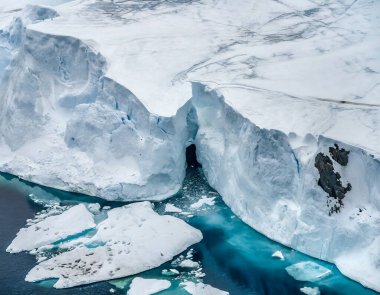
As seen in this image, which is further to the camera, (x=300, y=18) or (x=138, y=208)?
(x=300, y=18)

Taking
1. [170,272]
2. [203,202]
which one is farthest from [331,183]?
[170,272]

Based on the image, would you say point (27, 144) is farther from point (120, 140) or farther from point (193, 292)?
point (193, 292)

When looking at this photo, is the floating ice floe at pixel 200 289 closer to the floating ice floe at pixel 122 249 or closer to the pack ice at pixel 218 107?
the floating ice floe at pixel 122 249

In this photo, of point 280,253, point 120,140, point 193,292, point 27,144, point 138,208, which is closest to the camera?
point 193,292

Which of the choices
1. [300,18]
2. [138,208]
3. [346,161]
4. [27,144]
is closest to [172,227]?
[138,208]

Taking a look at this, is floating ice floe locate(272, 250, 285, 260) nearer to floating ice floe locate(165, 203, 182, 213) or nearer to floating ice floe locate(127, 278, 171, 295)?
floating ice floe locate(127, 278, 171, 295)

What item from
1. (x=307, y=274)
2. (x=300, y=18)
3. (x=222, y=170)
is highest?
(x=300, y=18)
